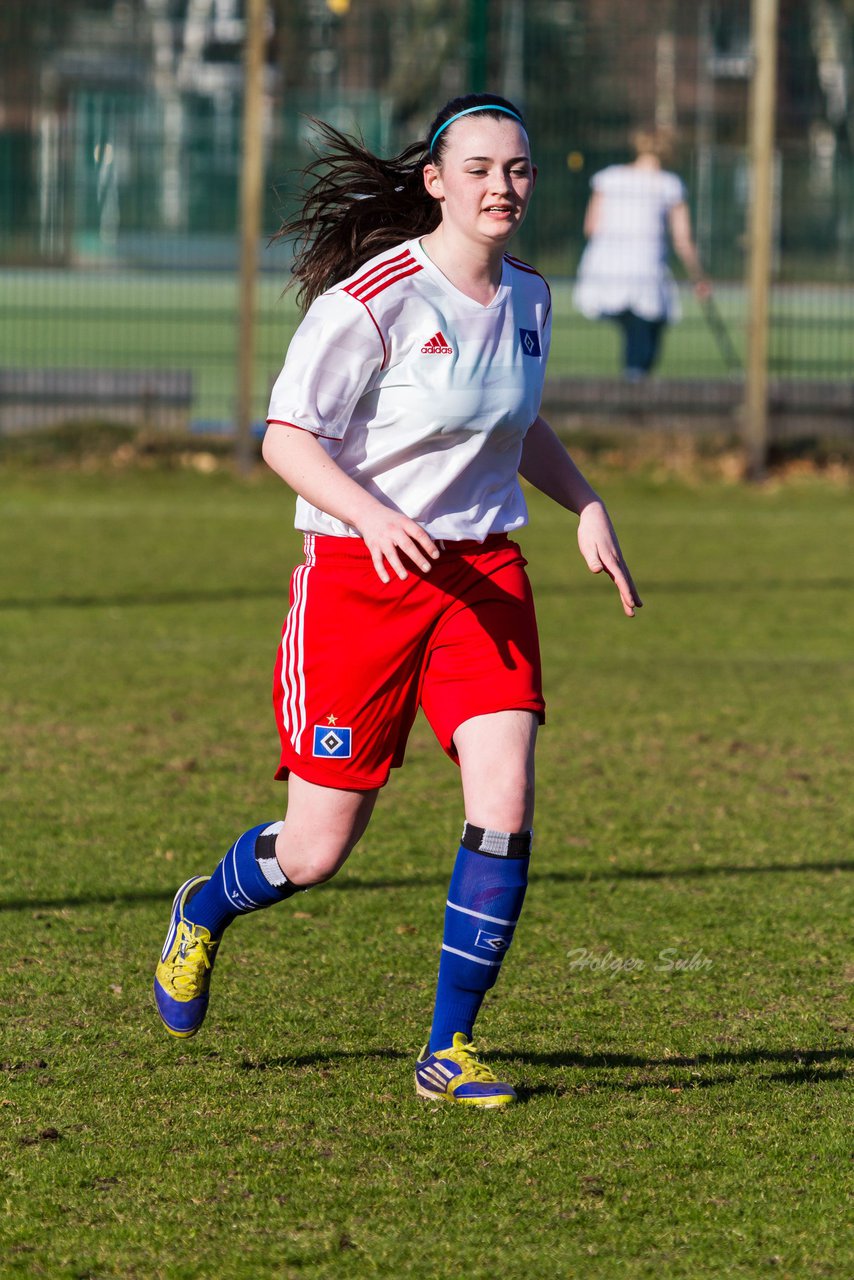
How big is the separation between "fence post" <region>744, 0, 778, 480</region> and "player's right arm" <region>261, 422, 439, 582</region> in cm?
1104

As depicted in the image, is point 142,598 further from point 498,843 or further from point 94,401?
point 498,843

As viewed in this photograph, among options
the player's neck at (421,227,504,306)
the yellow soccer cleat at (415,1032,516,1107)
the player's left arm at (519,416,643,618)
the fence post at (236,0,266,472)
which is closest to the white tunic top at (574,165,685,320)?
the fence post at (236,0,266,472)

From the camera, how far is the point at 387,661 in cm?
397

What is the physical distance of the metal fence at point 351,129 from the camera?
52.3ft

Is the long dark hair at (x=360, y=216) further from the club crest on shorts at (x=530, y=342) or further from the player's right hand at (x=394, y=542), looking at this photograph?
the player's right hand at (x=394, y=542)

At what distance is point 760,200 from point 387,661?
11122mm

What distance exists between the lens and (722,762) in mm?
7133

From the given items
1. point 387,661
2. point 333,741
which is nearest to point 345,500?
point 387,661

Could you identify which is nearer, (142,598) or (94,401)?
(142,598)

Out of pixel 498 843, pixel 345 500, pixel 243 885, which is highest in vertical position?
pixel 345 500

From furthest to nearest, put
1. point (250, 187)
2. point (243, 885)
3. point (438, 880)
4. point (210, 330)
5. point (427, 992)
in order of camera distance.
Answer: point (210, 330) → point (250, 187) → point (438, 880) → point (427, 992) → point (243, 885)

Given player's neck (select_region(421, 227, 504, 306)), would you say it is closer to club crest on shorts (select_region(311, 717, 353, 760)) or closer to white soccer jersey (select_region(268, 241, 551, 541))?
white soccer jersey (select_region(268, 241, 551, 541))

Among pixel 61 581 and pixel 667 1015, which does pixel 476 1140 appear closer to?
pixel 667 1015

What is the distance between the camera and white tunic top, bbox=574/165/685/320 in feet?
49.8
